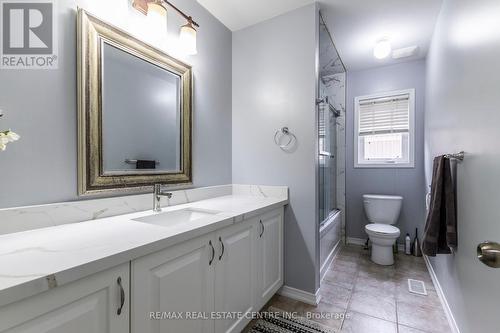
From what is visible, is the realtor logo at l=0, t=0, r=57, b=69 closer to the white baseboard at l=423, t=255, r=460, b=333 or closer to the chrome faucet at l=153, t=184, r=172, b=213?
the chrome faucet at l=153, t=184, r=172, b=213

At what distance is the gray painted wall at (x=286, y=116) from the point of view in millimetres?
1934

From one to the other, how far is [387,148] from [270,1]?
97.4 inches

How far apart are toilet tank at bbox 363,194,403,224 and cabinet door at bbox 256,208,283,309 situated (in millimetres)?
1675

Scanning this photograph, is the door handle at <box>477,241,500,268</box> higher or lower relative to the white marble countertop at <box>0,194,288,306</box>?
higher

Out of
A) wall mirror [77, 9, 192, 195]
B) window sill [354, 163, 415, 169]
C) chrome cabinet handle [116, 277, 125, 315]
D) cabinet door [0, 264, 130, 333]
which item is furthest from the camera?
window sill [354, 163, 415, 169]

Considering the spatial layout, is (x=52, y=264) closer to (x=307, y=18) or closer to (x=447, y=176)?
(x=447, y=176)

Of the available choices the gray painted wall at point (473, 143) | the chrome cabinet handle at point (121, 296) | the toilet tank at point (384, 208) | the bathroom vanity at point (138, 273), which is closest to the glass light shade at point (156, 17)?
the bathroom vanity at point (138, 273)

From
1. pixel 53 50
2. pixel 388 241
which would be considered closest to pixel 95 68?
pixel 53 50

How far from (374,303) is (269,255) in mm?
1005

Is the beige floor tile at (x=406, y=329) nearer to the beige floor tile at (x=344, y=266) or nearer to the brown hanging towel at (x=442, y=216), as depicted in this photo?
the brown hanging towel at (x=442, y=216)

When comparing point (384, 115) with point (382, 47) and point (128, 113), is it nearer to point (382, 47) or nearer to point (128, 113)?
point (382, 47)

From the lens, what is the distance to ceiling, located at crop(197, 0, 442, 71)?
6.38 ft

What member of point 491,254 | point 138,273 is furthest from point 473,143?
point 138,273

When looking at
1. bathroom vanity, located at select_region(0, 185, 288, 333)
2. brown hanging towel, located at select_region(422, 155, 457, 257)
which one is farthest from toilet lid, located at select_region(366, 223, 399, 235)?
bathroom vanity, located at select_region(0, 185, 288, 333)
